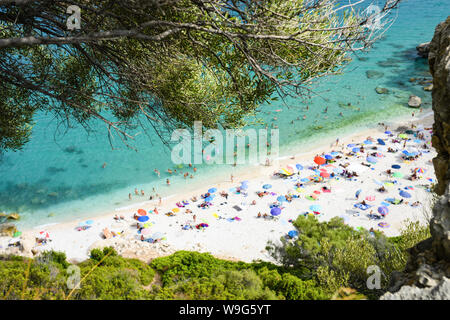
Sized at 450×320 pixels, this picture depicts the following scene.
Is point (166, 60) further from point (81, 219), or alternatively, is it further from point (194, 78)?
point (81, 219)

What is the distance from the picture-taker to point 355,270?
10.4 meters

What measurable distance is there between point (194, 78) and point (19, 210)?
20.6 m

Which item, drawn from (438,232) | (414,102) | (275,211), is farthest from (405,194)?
(414,102)

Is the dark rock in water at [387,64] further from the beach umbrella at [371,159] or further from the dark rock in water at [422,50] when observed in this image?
the beach umbrella at [371,159]

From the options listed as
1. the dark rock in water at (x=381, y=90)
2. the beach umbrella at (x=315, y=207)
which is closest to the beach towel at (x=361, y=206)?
the beach umbrella at (x=315, y=207)

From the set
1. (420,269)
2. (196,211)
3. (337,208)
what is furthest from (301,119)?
(420,269)

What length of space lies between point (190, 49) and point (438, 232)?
6.81m

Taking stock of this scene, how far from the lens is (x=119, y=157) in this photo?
30.4m

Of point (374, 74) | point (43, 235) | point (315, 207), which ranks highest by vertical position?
point (374, 74)

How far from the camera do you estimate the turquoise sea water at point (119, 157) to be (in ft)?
80.9

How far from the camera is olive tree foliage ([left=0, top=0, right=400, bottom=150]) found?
6715 mm

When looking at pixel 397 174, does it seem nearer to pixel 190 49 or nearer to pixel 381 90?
pixel 381 90

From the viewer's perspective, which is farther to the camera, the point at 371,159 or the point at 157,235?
the point at 371,159
